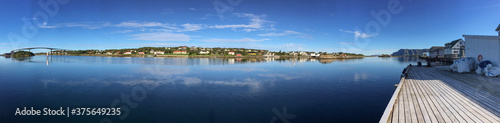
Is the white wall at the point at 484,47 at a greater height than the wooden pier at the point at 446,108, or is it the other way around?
the white wall at the point at 484,47

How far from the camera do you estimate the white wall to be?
18.5 metres

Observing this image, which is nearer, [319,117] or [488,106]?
[488,106]

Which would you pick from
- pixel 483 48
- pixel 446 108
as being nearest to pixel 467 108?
pixel 446 108

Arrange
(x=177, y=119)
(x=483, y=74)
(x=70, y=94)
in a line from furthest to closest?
1. (x=483, y=74)
2. (x=70, y=94)
3. (x=177, y=119)

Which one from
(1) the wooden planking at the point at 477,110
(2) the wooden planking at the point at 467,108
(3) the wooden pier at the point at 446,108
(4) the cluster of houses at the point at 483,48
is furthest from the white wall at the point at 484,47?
(1) the wooden planking at the point at 477,110

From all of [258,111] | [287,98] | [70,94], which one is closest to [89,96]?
[70,94]

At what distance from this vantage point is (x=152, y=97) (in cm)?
1501

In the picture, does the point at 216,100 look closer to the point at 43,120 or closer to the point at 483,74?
the point at 43,120

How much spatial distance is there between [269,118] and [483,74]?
21159 millimetres

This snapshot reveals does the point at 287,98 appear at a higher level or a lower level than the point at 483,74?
lower

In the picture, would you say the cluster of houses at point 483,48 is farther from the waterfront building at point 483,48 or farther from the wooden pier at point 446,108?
the wooden pier at point 446,108

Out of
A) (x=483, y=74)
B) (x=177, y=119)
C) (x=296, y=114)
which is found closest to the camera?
(x=177, y=119)

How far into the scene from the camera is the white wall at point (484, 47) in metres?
18.5

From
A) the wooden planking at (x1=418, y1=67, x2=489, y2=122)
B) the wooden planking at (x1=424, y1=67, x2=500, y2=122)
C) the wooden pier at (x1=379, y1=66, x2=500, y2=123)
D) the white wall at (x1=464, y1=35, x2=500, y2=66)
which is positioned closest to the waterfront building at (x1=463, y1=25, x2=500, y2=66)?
the white wall at (x1=464, y1=35, x2=500, y2=66)
